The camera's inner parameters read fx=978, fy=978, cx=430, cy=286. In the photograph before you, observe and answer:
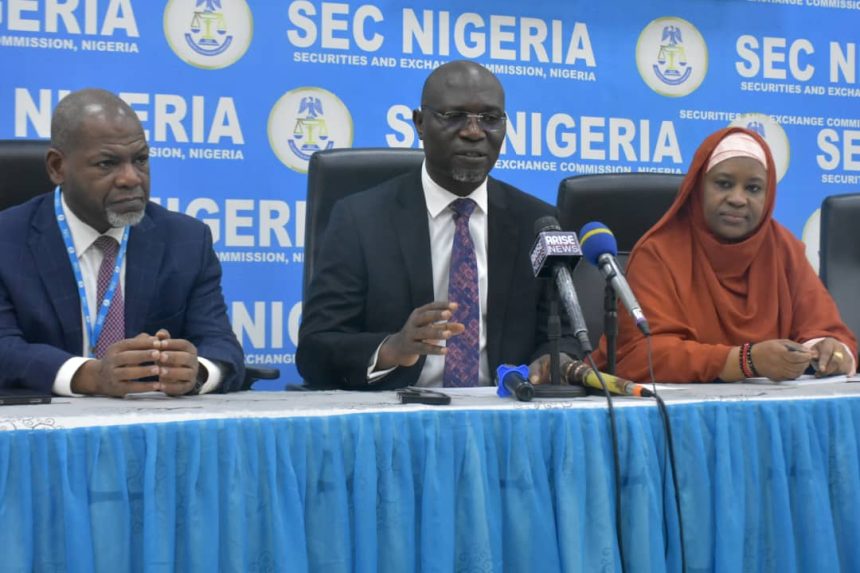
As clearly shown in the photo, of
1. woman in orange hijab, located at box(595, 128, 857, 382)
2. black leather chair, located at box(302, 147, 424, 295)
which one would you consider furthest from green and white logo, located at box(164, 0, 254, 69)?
woman in orange hijab, located at box(595, 128, 857, 382)

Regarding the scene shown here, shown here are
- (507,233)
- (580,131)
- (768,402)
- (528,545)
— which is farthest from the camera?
(580,131)

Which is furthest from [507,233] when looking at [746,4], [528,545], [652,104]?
[746,4]

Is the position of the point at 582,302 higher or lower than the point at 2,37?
lower

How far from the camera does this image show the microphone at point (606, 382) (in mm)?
1609

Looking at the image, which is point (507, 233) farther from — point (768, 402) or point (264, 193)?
point (264, 193)

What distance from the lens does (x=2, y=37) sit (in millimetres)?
3195

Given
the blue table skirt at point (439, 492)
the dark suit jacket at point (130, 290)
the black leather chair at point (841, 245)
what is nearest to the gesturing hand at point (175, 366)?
the dark suit jacket at point (130, 290)

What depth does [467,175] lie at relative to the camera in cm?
230

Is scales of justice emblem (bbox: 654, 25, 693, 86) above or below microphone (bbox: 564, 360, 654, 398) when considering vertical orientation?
above

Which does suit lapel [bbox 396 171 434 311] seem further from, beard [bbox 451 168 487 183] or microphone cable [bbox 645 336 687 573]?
microphone cable [bbox 645 336 687 573]

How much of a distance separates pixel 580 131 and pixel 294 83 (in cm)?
111

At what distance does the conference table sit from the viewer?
1.26 m

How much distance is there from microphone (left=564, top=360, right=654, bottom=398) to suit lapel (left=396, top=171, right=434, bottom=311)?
0.62 metres

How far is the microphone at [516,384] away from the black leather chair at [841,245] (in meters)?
1.53
